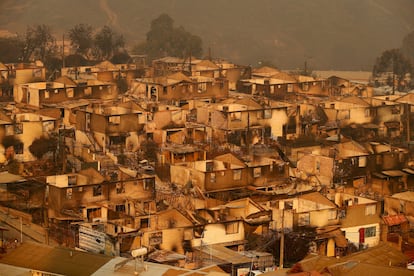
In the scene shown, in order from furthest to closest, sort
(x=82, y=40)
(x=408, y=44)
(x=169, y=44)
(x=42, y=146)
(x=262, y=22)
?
(x=262, y=22) → (x=408, y=44) → (x=169, y=44) → (x=82, y=40) → (x=42, y=146)

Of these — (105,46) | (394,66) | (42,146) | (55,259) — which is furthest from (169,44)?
(55,259)

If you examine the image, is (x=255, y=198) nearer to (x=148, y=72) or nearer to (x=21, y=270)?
(x=21, y=270)

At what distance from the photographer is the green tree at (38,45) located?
15281 millimetres

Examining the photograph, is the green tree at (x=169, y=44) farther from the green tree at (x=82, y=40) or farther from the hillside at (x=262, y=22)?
the hillside at (x=262, y=22)

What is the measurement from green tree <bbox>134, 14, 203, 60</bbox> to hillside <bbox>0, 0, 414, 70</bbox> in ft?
4.18

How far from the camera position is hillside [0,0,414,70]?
18500mm

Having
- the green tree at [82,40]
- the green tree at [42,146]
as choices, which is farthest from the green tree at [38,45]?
the green tree at [42,146]

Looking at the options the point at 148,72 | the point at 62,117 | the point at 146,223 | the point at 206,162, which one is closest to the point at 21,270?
the point at 146,223

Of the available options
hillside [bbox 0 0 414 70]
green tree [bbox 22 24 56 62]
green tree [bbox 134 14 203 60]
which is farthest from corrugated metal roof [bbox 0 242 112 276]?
hillside [bbox 0 0 414 70]

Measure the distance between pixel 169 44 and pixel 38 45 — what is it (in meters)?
1.67

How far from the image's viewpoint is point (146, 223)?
610 centimetres

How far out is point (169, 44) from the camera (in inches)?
638

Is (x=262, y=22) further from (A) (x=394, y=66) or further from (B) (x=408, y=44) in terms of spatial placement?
(A) (x=394, y=66)

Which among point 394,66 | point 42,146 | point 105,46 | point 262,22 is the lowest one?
point 42,146
